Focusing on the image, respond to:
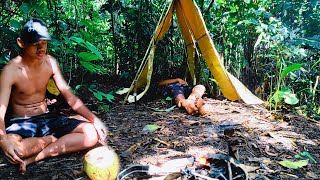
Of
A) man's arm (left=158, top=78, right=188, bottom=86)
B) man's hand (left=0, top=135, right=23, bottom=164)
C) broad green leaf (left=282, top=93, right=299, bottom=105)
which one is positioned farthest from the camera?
man's arm (left=158, top=78, right=188, bottom=86)

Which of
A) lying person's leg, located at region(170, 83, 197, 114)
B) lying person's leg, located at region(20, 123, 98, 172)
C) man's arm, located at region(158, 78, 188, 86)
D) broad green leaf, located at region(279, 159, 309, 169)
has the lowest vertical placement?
broad green leaf, located at region(279, 159, 309, 169)

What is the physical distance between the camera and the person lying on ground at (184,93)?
12.5 feet

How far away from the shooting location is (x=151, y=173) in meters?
2.32

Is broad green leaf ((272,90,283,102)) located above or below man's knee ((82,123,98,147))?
above

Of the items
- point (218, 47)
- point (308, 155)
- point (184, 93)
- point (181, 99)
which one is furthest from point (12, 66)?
point (218, 47)

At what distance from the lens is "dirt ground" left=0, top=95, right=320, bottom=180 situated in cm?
241

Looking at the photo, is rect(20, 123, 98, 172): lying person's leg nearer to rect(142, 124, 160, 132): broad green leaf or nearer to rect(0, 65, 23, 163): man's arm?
rect(0, 65, 23, 163): man's arm

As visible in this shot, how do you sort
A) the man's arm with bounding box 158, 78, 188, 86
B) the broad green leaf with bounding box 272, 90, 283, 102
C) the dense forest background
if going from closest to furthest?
the broad green leaf with bounding box 272, 90, 283, 102, the dense forest background, the man's arm with bounding box 158, 78, 188, 86

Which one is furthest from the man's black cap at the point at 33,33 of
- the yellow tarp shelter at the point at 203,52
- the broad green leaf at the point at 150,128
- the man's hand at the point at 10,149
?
the yellow tarp shelter at the point at 203,52

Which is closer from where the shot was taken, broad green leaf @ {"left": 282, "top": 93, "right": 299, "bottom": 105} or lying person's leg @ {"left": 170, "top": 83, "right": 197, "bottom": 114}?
broad green leaf @ {"left": 282, "top": 93, "right": 299, "bottom": 105}

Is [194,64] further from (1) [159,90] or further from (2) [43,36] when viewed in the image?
(2) [43,36]

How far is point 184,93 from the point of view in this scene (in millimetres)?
4430

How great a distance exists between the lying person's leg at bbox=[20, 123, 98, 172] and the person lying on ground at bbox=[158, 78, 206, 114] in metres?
1.46

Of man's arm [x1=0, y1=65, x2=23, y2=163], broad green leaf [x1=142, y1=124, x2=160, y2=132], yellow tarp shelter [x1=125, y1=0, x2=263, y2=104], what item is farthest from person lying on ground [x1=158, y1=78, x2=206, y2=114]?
man's arm [x1=0, y1=65, x2=23, y2=163]
